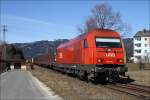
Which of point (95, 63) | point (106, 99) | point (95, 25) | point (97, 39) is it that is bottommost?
point (106, 99)

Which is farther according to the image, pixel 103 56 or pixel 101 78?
pixel 101 78

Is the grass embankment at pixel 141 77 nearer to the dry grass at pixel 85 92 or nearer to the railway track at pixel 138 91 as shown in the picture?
the railway track at pixel 138 91

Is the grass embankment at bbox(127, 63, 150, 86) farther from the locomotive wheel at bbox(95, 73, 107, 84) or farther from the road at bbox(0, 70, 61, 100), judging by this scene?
the road at bbox(0, 70, 61, 100)

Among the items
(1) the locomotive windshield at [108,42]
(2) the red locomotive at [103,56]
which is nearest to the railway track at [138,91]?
(2) the red locomotive at [103,56]

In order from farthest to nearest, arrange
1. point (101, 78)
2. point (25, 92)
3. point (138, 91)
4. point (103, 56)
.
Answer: point (101, 78) < point (103, 56) < point (138, 91) < point (25, 92)

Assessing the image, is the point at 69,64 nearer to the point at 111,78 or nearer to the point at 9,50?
the point at 111,78

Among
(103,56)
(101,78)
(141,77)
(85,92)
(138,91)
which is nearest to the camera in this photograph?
(85,92)

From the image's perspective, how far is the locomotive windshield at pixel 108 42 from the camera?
2647 centimetres

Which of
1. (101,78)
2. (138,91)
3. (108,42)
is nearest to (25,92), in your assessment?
(138,91)

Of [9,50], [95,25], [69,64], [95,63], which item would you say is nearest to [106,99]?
[95,63]

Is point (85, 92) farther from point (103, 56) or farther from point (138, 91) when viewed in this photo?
point (103, 56)

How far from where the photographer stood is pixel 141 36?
15612 cm

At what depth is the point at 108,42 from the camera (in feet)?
87.5

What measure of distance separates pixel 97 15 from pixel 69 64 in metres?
42.7
